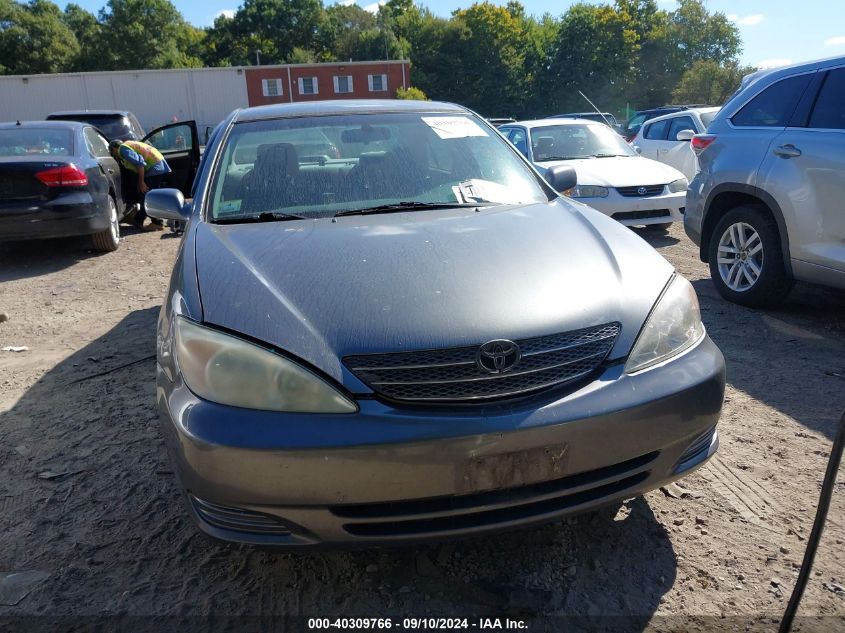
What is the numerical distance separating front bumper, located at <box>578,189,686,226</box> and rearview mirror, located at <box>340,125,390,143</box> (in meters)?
4.65

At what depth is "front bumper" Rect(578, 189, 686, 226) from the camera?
7668mm

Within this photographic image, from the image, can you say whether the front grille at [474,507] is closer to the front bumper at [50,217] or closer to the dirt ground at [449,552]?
the dirt ground at [449,552]

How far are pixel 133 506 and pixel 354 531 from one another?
49.7 inches

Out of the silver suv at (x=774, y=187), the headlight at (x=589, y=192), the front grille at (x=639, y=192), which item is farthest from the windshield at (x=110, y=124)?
the silver suv at (x=774, y=187)

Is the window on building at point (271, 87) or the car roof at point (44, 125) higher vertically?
the window on building at point (271, 87)

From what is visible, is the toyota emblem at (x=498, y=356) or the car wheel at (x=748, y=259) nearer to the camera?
the toyota emblem at (x=498, y=356)

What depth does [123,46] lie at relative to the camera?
65.1 m

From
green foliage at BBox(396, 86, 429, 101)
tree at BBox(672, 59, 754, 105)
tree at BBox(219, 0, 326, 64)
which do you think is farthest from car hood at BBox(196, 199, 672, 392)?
tree at BBox(219, 0, 326, 64)

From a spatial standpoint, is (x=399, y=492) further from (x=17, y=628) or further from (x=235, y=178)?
(x=235, y=178)

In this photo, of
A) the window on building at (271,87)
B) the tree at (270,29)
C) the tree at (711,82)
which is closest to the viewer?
the tree at (711,82)

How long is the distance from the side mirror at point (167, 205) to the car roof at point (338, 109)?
1.68 feet

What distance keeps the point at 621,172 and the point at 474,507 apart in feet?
22.9

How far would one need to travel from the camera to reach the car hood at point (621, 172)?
7812mm

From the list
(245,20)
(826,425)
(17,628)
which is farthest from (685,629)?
(245,20)
